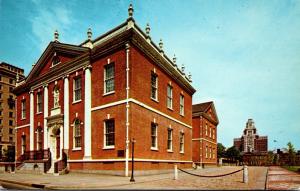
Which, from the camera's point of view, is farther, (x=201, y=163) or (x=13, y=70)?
(x=13, y=70)

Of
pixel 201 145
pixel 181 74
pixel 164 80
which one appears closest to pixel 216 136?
pixel 201 145

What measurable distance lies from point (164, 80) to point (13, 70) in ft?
194

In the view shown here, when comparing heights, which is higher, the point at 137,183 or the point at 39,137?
Result: the point at 39,137

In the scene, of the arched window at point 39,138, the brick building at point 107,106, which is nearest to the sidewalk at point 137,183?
the brick building at point 107,106

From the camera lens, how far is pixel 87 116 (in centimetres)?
2083

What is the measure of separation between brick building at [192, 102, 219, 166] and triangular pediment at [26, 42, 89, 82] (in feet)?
Result: 70.6

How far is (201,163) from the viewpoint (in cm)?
3766

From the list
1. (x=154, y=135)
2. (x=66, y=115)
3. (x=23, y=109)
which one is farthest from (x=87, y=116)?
(x=23, y=109)

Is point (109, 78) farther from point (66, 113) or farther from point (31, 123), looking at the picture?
point (31, 123)

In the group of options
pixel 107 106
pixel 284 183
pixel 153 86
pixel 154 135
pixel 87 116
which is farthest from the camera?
pixel 153 86

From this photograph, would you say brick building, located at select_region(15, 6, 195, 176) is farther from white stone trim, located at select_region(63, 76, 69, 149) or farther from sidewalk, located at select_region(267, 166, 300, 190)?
sidewalk, located at select_region(267, 166, 300, 190)

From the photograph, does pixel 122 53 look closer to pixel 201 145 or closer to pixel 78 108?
pixel 78 108

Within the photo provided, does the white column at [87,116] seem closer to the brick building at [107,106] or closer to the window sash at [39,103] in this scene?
the brick building at [107,106]

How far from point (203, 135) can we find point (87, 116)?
22.8 metres
